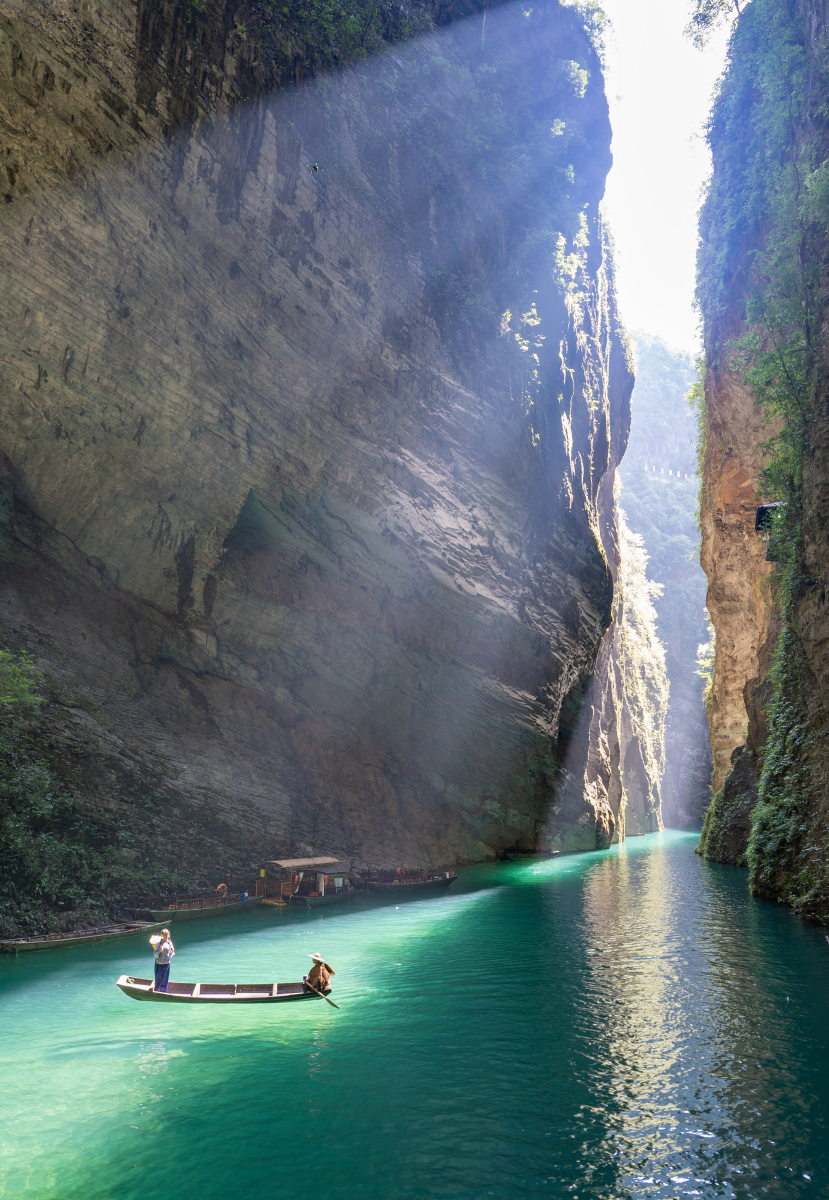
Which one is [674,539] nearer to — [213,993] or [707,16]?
[707,16]

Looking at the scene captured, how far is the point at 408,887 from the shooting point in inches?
1147

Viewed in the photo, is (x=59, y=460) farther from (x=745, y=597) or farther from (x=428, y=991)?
(x=745, y=597)

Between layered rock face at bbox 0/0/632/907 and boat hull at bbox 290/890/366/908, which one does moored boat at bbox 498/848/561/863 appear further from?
boat hull at bbox 290/890/366/908

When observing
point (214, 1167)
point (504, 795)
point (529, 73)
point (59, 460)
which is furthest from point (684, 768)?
point (214, 1167)

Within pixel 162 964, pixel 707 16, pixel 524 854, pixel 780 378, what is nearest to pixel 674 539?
pixel 524 854

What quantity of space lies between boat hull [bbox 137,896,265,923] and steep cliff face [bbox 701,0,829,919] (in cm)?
1672

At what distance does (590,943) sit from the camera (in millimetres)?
19953

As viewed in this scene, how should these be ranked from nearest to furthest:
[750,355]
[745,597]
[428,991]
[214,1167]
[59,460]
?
[214,1167]
[428,991]
[59,460]
[750,355]
[745,597]

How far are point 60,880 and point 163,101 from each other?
21402 millimetres

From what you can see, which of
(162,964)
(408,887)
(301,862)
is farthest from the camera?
(408,887)

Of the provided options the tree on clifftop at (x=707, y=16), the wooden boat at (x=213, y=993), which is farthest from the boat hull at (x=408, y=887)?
the tree on clifftop at (x=707, y=16)

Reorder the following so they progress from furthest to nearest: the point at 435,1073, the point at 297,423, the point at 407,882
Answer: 1. the point at 407,882
2. the point at 297,423
3. the point at 435,1073

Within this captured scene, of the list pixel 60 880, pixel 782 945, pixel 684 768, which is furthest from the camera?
pixel 684 768

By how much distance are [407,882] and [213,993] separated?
650 inches
